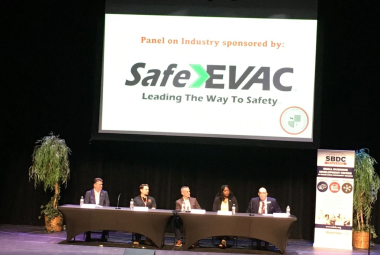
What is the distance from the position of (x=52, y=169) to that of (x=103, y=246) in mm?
2073

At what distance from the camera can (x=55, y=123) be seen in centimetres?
973

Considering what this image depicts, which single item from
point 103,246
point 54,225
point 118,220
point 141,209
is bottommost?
point 103,246

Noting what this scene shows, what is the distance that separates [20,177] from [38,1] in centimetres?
349

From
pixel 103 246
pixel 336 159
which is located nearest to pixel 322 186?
pixel 336 159

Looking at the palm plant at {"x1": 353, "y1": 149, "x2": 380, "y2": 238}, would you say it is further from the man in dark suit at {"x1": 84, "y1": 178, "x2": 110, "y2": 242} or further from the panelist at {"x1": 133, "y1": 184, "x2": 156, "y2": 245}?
the man in dark suit at {"x1": 84, "y1": 178, "x2": 110, "y2": 242}

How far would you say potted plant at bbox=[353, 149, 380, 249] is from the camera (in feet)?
27.6

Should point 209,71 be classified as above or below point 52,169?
above

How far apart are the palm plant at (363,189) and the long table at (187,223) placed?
1.90 metres

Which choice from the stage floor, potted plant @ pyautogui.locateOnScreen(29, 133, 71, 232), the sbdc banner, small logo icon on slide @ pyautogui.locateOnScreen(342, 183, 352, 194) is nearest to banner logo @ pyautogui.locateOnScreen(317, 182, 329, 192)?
the sbdc banner

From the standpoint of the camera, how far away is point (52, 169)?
8898 millimetres

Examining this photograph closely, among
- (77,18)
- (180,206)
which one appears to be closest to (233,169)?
(180,206)

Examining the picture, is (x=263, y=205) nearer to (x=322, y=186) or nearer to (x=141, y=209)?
(x=322, y=186)

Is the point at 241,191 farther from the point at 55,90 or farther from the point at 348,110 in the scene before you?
the point at 55,90

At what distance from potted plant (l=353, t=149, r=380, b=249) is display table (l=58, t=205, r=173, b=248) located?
3363 millimetres
